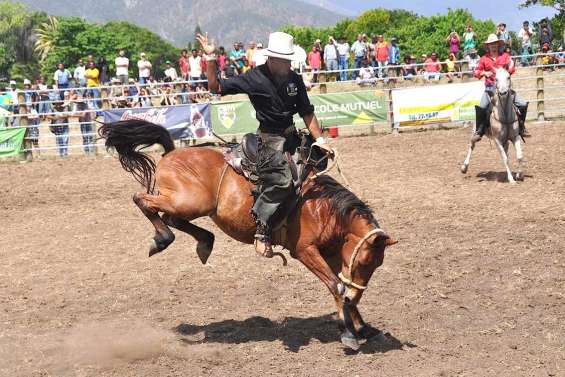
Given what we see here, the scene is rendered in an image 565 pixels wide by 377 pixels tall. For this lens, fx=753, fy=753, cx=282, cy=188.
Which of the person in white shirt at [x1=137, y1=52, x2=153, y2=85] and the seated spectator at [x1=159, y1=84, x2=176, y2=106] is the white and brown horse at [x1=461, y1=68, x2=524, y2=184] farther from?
the person in white shirt at [x1=137, y1=52, x2=153, y2=85]

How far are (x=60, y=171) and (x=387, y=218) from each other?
844 cm

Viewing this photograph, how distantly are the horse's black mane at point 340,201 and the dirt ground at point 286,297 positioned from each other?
39.5 inches

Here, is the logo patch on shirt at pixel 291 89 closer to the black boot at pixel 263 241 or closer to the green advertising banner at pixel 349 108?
the black boot at pixel 263 241

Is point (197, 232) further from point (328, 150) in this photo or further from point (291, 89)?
point (291, 89)

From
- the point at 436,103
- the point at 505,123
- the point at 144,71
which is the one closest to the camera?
the point at 505,123

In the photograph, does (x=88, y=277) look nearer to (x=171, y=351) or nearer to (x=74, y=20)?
(x=171, y=351)

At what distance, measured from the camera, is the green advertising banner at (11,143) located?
705 inches

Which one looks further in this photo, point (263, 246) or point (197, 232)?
point (197, 232)

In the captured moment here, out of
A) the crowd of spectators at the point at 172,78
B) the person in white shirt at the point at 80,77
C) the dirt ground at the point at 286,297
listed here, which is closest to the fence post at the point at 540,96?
the crowd of spectators at the point at 172,78

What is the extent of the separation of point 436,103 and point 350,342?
13.5 m

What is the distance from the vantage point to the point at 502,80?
11.6 m

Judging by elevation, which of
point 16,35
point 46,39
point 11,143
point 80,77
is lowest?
point 11,143

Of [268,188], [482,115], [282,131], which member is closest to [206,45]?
[282,131]

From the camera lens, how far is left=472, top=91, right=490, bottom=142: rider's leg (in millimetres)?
12445
